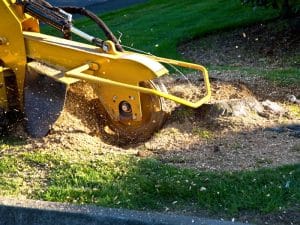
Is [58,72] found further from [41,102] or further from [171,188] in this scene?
[171,188]

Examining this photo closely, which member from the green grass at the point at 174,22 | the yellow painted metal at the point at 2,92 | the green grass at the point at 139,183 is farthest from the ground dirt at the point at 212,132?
the green grass at the point at 174,22

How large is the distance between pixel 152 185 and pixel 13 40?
1986mm

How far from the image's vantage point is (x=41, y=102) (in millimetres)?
5820

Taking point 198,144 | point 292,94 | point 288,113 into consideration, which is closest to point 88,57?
point 198,144

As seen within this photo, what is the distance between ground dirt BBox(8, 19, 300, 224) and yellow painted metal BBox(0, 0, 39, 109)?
1.64 ft

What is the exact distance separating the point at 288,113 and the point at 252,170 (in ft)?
4.99

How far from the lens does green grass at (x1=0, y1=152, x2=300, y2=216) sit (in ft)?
14.9

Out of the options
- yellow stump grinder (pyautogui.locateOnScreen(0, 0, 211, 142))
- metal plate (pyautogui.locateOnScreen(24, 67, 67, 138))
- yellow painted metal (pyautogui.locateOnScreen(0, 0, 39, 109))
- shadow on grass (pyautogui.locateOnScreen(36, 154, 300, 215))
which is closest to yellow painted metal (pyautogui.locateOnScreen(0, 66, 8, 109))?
yellow stump grinder (pyautogui.locateOnScreen(0, 0, 211, 142))

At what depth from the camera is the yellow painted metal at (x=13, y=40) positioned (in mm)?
5875

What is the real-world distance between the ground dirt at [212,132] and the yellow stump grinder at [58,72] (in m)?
0.16

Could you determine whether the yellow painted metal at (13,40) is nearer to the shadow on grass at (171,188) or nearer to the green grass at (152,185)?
the green grass at (152,185)

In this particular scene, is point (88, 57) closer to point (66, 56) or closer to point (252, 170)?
point (66, 56)

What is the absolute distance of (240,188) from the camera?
4.67 metres

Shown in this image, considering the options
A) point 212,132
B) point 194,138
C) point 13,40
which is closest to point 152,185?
point 194,138
